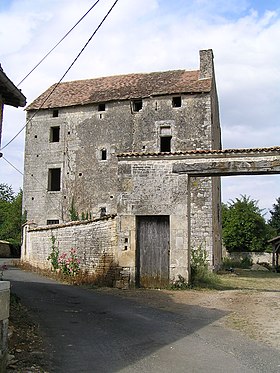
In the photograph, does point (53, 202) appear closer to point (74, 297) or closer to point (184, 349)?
point (74, 297)

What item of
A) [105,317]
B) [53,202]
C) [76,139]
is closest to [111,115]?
[76,139]

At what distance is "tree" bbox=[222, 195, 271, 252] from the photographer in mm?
36125

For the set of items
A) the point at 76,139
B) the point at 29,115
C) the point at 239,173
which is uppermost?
the point at 29,115

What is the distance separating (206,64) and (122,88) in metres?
5.41

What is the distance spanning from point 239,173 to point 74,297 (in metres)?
5.91

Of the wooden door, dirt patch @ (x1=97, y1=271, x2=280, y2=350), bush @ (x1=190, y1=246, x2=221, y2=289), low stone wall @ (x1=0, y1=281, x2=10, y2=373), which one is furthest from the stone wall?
low stone wall @ (x1=0, y1=281, x2=10, y2=373)

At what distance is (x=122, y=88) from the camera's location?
89.4 ft

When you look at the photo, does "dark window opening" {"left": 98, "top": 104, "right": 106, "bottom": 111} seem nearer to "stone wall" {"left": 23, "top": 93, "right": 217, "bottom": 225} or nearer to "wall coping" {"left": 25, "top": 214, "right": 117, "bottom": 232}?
"stone wall" {"left": 23, "top": 93, "right": 217, "bottom": 225}

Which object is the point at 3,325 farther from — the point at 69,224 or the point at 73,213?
the point at 73,213

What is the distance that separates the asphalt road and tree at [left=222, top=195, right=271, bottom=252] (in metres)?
27.5

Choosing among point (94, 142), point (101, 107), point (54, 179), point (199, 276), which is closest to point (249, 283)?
point (199, 276)

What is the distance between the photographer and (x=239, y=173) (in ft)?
42.0

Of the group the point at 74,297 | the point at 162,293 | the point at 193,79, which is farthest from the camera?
the point at 193,79

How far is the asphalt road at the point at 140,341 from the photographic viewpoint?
5.17 meters
